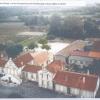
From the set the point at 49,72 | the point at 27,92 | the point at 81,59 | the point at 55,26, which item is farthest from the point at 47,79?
the point at 55,26

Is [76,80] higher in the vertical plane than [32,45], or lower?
lower

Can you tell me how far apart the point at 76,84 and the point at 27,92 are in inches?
14.1

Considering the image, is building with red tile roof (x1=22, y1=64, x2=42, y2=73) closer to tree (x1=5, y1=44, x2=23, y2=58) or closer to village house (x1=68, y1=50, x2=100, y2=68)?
tree (x1=5, y1=44, x2=23, y2=58)

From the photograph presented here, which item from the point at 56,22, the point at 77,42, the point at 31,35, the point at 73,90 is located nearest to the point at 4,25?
the point at 31,35

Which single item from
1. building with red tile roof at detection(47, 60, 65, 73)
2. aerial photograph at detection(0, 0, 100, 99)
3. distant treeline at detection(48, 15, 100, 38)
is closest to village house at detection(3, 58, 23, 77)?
aerial photograph at detection(0, 0, 100, 99)

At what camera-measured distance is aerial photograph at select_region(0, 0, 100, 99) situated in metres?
2.23

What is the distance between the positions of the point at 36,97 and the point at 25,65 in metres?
0.24

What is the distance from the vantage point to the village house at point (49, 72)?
2244 millimetres

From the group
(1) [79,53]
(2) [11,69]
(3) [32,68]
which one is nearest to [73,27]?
(1) [79,53]

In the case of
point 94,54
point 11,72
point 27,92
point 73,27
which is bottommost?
point 27,92

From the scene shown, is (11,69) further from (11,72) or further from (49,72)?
(49,72)

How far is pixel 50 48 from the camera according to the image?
2.25 m


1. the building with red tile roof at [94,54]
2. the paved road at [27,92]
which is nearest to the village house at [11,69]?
the paved road at [27,92]

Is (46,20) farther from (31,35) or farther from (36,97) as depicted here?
(36,97)
